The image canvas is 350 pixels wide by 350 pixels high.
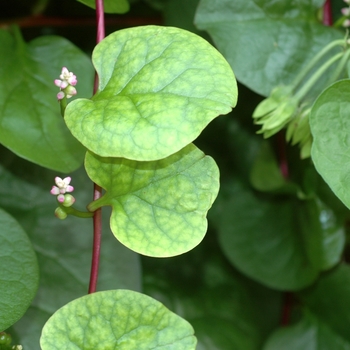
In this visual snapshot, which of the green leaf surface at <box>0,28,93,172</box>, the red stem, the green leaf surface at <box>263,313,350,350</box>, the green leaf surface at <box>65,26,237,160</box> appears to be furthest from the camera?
the green leaf surface at <box>263,313,350,350</box>

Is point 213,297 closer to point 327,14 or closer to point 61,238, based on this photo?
point 61,238

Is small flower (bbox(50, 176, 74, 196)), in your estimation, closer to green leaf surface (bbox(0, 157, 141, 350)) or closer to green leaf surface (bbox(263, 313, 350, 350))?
green leaf surface (bbox(0, 157, 141, 350))

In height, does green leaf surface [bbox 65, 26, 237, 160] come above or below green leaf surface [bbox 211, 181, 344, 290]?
above

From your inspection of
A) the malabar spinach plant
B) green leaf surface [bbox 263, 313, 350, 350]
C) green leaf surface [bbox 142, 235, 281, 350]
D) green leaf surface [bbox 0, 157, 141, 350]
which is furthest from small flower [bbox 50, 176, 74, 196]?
green leaf surface [bbox 263, 313, 350, 350]

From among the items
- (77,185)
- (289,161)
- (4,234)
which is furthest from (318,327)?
(4,234)

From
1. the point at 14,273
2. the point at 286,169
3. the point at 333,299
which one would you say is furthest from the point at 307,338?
the point at 14,273

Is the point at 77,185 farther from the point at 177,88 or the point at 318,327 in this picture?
the point at 318,327

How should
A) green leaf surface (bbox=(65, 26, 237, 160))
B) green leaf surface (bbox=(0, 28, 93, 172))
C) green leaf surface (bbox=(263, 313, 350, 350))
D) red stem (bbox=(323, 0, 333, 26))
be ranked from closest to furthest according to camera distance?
1. green leaf surface (bbox=(65, 26, 237, 160))
2. green leaf surface (bbox=(0, 28, 93, 172))
3. red stem (bbox=(323, 0, 333, 26))
4. green leaf surface (bbox=(263, 313, 350, 350))

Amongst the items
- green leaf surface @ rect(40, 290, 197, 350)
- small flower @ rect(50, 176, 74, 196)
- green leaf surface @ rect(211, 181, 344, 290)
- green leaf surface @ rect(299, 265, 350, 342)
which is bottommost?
green leaf surface @ rect(299, 265, 350, 342)
